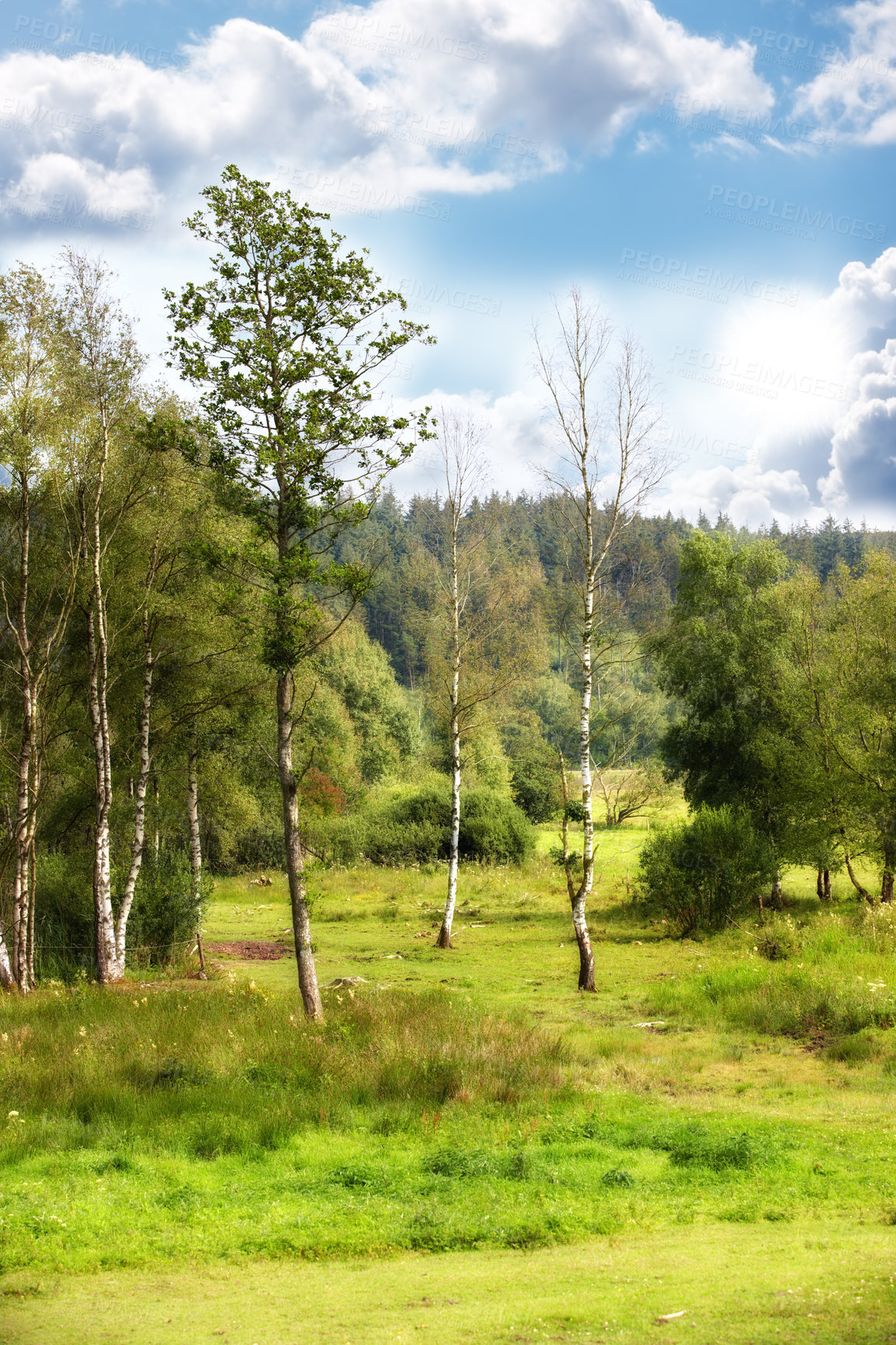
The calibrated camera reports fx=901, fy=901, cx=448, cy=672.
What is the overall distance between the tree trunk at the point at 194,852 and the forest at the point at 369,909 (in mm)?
190

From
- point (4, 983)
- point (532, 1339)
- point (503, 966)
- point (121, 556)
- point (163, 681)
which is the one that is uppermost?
point (121, 556)

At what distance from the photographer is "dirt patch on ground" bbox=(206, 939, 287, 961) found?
78.5 ft

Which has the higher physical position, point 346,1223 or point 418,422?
point 418,422

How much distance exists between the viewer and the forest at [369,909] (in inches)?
294

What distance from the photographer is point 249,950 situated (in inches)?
987

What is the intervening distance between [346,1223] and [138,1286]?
1.68 metres

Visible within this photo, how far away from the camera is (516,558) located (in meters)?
91.3

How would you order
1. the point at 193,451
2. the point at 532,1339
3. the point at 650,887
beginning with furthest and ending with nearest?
the point at 650,887, the point at 193,451, the point at 532,1339

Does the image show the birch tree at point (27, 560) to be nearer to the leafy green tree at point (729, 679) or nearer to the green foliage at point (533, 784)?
the leafy green tree at point (729, 679)

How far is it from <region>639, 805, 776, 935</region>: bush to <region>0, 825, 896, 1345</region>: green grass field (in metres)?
8.51

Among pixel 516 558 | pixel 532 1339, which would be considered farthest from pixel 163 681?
pixel 516 558

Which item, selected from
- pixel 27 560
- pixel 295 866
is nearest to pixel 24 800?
pixel 27 560

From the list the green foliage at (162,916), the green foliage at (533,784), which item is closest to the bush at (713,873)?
the green foliage at (162,916)

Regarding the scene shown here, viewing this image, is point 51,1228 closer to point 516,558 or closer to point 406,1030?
point 406,1030
